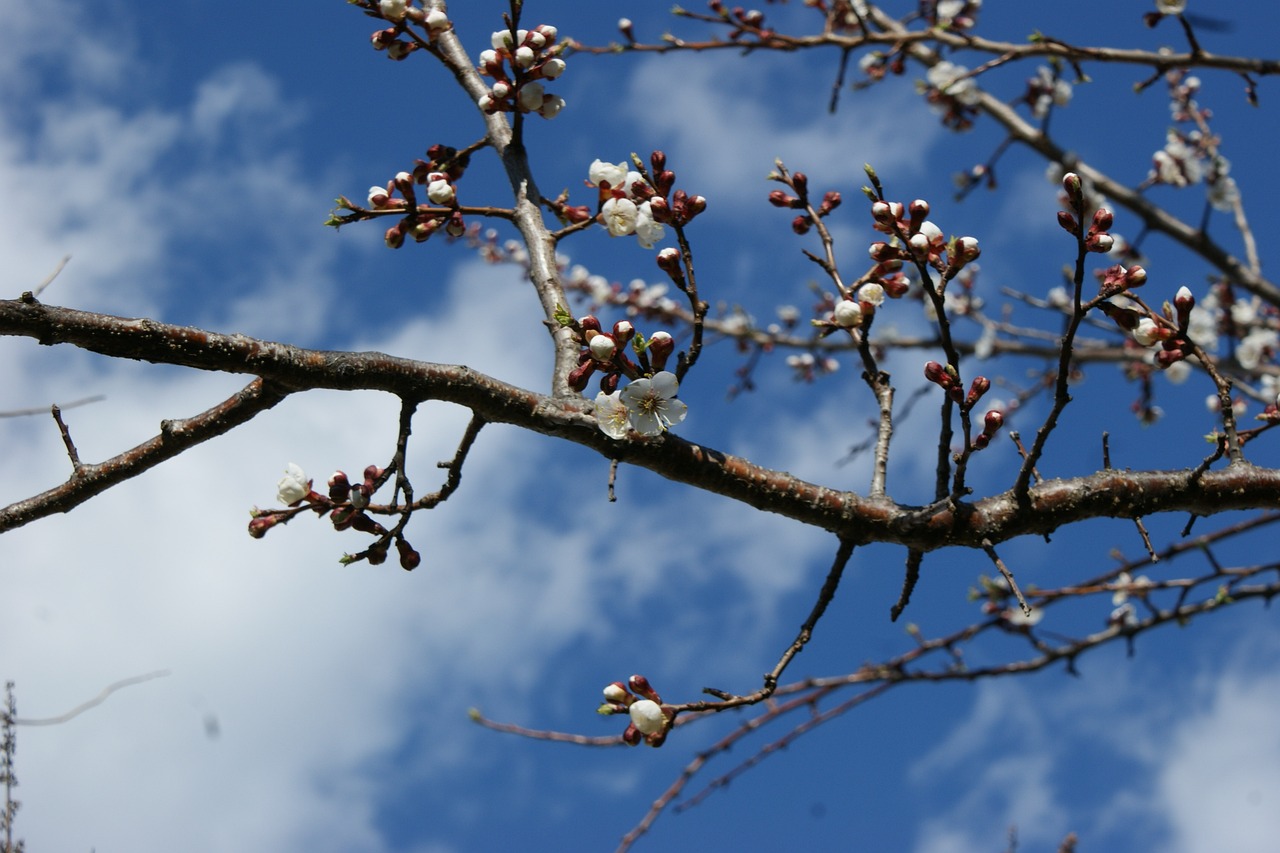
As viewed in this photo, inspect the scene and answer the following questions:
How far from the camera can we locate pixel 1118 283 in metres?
1.77

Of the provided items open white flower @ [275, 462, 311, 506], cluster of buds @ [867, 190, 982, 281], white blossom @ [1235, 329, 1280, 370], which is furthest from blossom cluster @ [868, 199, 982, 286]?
white blossom @ [1235, 329, 1280, 370]

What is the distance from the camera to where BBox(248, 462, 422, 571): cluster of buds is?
6.77 ft

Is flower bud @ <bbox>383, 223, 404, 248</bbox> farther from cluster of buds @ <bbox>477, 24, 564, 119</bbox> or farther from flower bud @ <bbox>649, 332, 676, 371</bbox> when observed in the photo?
flower bud @ <bbox>649, 332, 676, 371</bbox>

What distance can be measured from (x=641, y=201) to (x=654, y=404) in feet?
2.12

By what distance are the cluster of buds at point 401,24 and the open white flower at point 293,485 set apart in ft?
4.37

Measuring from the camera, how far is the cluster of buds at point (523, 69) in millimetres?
2561

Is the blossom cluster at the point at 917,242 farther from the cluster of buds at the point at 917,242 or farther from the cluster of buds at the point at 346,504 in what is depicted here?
the cluster of buds at the point at 346,504

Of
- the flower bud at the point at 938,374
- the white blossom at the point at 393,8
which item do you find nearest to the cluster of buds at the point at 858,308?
the flower bud at the point at 938,374

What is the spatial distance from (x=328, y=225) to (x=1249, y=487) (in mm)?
2170

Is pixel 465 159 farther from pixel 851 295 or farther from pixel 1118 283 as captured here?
pixel 1118 283

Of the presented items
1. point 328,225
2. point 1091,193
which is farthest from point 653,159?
point 1091,193

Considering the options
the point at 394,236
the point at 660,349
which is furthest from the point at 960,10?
the point at 660,349

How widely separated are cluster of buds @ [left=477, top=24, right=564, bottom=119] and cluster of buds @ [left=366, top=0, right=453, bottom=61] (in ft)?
0.77

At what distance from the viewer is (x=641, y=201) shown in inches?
90.1
